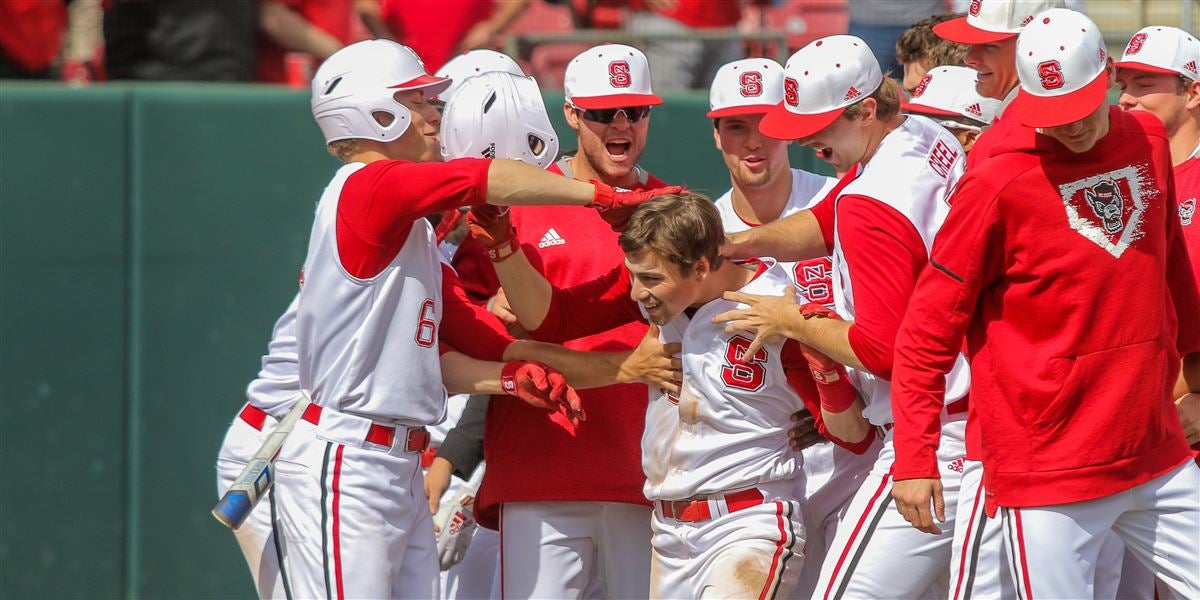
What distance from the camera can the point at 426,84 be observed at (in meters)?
4.21

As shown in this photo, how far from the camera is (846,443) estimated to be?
405 centimetres

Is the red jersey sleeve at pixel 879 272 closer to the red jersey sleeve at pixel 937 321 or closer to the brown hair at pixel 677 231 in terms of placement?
the red jersey sleeve at pixel 937 321

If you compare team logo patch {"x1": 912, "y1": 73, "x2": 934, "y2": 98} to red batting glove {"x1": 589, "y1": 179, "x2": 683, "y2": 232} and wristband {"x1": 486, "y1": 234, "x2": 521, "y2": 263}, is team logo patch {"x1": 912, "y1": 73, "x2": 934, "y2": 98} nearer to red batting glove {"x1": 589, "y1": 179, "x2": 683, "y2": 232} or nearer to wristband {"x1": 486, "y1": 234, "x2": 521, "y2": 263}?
red batting glove {"x1": 589, "y1": 179, "x2": 683, "y2": 232}

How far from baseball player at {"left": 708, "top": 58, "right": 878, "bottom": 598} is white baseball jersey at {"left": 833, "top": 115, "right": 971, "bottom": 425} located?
46 centimetres

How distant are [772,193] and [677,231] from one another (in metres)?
0.92

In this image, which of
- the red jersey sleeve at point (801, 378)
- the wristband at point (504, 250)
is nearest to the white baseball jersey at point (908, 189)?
the red jersey sleeve at point (801, 378)

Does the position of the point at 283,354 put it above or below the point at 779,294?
below

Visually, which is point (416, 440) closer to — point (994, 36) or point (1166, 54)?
point (994, 36)

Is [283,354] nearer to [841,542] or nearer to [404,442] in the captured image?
[404,442]

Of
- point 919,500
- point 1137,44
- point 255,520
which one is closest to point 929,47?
point 1137,44

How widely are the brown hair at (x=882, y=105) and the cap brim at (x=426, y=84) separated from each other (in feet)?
3.92

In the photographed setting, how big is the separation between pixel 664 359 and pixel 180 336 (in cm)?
319

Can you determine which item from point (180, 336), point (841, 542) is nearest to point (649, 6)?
point (180, 336)

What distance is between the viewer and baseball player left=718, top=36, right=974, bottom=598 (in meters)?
3.72
